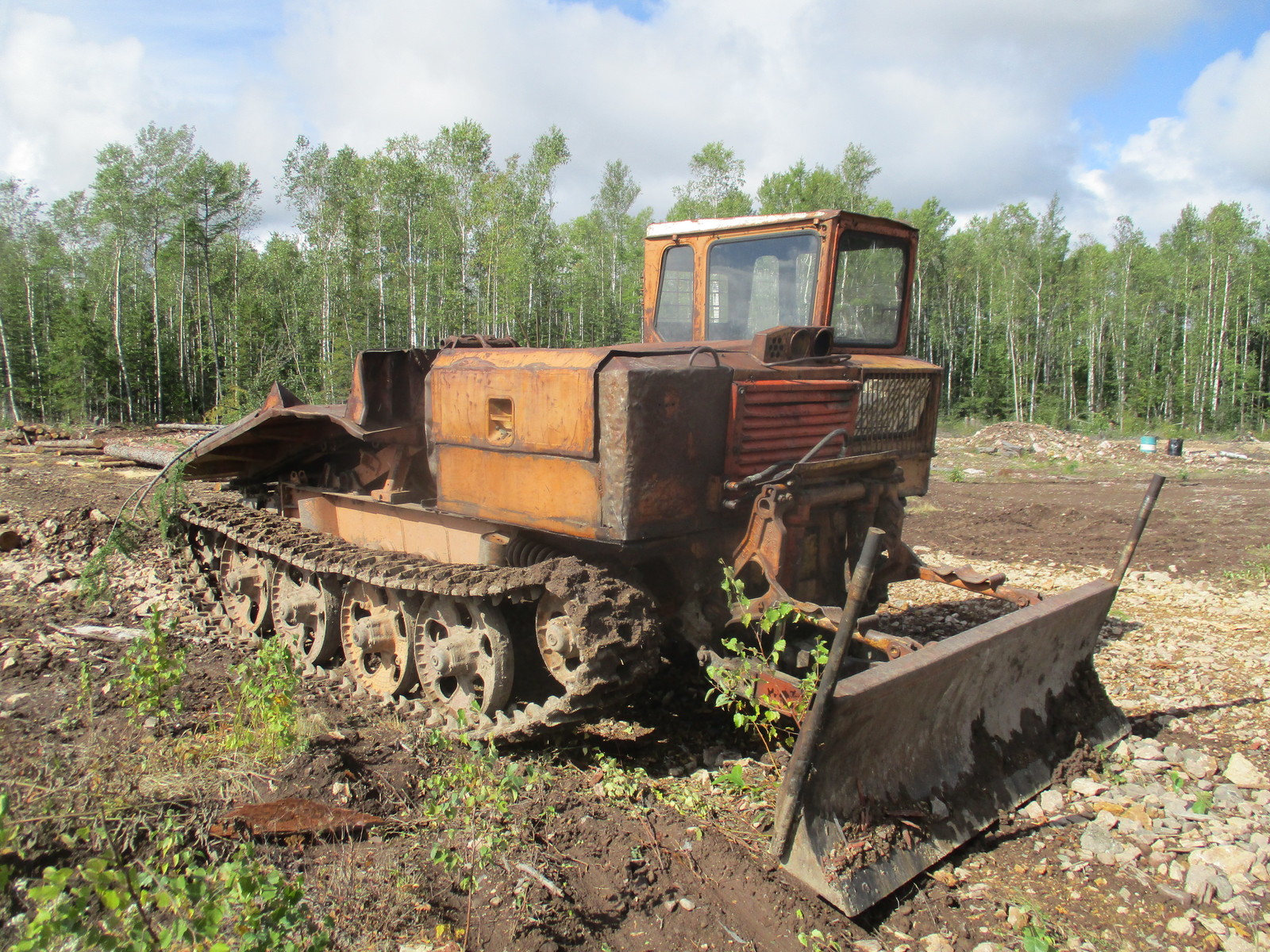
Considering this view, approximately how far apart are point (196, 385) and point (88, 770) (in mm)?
29343

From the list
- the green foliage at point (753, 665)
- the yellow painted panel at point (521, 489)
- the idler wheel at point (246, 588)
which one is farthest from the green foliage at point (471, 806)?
the idler wheel at point (246, 588)

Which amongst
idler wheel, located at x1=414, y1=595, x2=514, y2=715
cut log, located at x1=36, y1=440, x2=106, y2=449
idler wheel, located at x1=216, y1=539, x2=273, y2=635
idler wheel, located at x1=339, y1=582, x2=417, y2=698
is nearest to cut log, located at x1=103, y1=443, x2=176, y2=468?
cut log, located at x1=36, y1=440, x2=106, y2=449

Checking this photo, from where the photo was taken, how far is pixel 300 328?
29.8 meters

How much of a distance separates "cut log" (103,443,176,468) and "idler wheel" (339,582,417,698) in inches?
349

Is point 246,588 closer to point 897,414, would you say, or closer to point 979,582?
point 897,414

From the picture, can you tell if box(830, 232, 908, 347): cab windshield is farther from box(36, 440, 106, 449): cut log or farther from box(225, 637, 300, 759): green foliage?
box(36, 440, 106, 449): cut log

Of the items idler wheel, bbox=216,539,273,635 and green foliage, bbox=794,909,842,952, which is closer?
green foliage, bbox=794,909,842,952

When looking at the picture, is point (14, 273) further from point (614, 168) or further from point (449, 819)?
point (449, 819)

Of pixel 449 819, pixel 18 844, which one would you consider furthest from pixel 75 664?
pixel 449 819

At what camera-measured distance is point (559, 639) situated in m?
3.83

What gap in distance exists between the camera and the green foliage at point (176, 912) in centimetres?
194

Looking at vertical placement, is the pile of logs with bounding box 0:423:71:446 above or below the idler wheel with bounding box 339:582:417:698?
above

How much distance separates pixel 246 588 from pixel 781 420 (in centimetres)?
433

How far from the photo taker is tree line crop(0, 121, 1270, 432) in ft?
89.8
